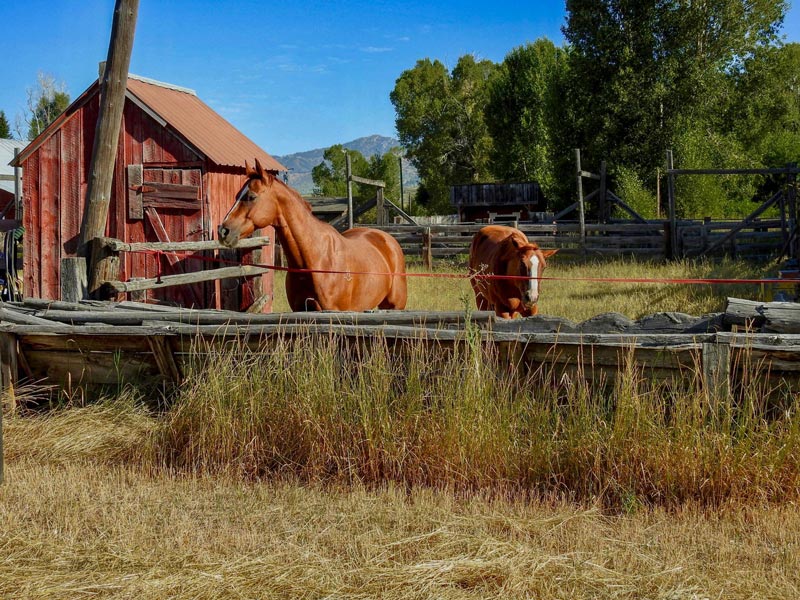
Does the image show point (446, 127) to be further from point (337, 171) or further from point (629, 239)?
point (629, 239)

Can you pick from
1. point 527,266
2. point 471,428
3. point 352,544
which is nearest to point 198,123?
point 527,266

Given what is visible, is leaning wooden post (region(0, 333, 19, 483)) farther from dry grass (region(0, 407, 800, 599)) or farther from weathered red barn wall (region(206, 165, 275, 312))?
weathered red barn wall (region(206, 165, 275, 312))

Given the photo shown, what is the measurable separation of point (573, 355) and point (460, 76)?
73.5 metres

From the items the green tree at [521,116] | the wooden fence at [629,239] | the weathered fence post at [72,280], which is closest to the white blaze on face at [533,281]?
the weathered fence post at [72,280]

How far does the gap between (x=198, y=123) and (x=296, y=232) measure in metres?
6.43

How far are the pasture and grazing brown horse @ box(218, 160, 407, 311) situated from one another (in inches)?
91.5

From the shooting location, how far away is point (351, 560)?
3.87 metres

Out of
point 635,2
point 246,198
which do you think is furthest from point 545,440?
point 635,2

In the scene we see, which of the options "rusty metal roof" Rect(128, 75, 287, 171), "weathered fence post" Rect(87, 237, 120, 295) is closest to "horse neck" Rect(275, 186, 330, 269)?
"weathered fence post" Rect(87, 237, 120, 295)

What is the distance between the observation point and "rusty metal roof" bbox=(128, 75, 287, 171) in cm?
1268

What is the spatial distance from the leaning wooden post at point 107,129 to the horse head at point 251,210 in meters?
1.20

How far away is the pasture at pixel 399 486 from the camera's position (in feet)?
12.1

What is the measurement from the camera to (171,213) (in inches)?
500

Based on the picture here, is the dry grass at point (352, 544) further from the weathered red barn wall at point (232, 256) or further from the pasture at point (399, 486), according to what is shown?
the weathered red barn wall at point (232, 256)
